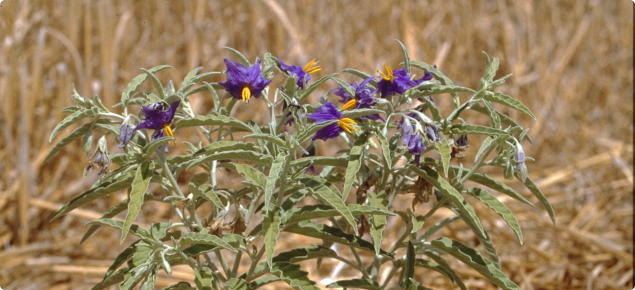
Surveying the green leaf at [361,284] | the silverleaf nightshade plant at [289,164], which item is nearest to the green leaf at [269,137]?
the silverleaf nightshade plant at [289,164]

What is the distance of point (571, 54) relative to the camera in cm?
410

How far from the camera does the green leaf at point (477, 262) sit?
3.34 ft

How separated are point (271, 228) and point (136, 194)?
21 centimetres

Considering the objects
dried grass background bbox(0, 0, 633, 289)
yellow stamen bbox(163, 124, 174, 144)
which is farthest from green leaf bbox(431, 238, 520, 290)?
dried grass background bbox(0, 0, 633, 289)

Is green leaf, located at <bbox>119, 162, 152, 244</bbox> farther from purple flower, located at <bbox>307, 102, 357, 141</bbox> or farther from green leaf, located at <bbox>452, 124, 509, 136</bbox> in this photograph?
green leaf, located at <bbox>452, 124, 509, 136</bbox>

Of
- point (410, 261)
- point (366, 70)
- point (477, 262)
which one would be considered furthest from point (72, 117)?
point (366, 70)

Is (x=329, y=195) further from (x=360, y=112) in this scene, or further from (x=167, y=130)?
(x=167, y=130)

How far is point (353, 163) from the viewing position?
2.84ft

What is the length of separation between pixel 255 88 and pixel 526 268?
173 centimetres

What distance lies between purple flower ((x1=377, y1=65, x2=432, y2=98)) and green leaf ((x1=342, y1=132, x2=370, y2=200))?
0.09m

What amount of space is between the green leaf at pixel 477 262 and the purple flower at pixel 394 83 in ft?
0.99

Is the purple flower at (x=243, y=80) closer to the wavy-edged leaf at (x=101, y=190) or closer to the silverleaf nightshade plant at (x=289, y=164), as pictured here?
the silverleaf nightshade plant at (x=289, y=164)

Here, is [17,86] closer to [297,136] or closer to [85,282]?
[85,282]

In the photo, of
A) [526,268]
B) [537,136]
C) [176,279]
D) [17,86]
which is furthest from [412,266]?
[537,136]
